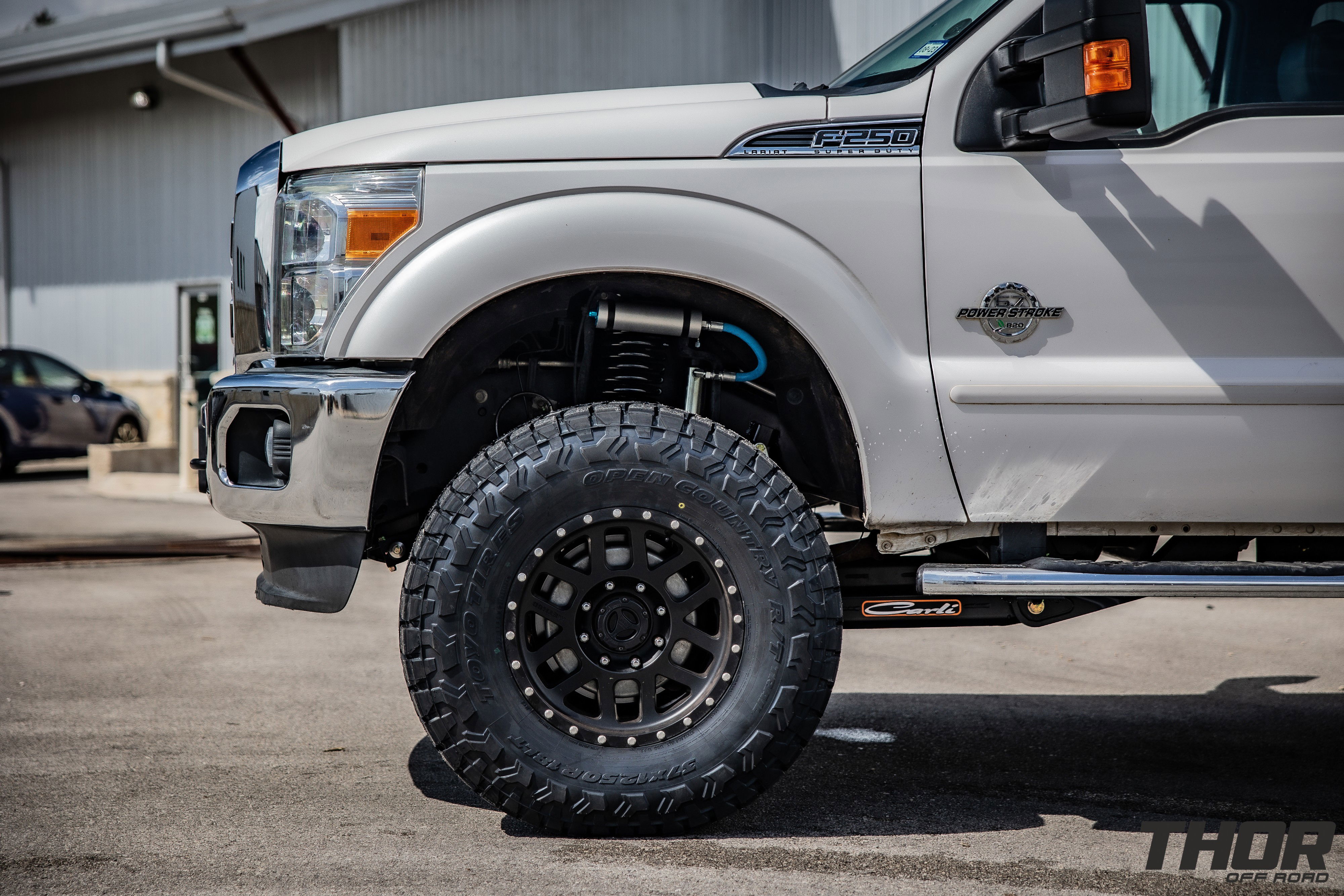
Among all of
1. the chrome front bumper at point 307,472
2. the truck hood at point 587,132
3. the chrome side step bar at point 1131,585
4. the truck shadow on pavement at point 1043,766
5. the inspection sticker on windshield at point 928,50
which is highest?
the inspection sticker on windshield at point 928,50

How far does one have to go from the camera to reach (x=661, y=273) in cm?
271

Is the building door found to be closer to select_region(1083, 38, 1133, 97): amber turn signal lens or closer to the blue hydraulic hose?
the blue hydraulic hose

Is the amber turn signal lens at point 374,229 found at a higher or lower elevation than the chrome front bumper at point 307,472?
higher

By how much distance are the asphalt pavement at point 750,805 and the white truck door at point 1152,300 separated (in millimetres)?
928

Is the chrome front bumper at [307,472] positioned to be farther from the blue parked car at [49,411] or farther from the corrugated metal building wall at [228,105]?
the blue parked car at [49,411]

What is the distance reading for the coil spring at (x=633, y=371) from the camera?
2.94 metres

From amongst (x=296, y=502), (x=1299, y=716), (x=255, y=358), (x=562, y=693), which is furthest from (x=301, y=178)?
(x=1299, y=716)

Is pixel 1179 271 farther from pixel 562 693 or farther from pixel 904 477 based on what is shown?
pixel 562 693

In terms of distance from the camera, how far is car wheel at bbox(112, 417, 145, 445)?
46.6ft

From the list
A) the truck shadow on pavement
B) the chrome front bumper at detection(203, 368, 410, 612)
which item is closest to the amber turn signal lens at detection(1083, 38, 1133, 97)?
the chrome front bumper at detection(203, 368, 410, 612)

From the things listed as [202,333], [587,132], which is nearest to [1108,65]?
[587,132]

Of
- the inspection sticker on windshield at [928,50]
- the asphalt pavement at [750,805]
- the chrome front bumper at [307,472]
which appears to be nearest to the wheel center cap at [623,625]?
the asphalt pavement at [750,805]

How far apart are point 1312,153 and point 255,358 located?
2637 mm

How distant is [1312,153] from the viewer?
8.82 feet
